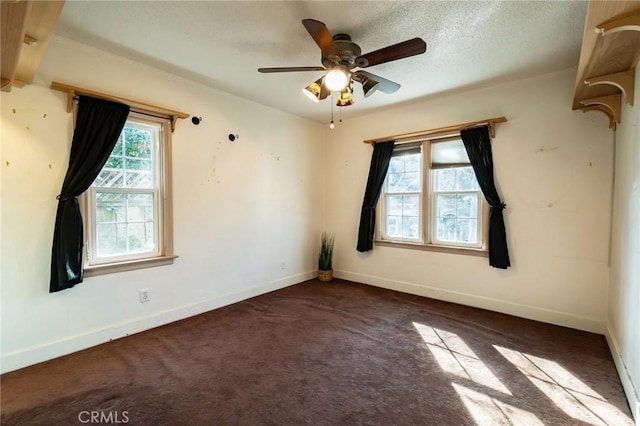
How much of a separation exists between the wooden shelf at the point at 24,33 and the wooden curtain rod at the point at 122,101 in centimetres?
23

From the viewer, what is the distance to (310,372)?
2.24 meters

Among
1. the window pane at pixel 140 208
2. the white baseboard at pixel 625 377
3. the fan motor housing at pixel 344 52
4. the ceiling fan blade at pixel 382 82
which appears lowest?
the white baseboard at pixel 625 377

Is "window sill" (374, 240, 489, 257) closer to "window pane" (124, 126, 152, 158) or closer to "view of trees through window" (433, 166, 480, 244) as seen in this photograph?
"view of trees through window" (433, 166, 480, 244)

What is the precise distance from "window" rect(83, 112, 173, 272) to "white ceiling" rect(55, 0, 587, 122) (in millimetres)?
728

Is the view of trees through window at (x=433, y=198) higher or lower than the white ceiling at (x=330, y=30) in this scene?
lower

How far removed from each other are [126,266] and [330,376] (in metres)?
2.18

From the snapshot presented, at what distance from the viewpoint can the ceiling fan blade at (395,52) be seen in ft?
6.45

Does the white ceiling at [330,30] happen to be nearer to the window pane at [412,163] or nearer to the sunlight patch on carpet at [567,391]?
the window pane at [412,163]

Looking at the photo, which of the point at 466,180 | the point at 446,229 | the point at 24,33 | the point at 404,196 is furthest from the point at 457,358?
the point at 24,33

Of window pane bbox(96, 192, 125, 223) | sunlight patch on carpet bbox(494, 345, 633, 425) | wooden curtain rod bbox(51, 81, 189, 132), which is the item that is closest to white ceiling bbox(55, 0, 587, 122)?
wooden curtain rod bbox(51, 81, 189, 132)

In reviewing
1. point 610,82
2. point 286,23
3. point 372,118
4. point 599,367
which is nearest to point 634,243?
point 599,367

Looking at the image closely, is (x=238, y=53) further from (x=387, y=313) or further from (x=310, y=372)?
(x=387, y=313)

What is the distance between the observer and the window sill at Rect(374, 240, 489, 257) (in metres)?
3.58

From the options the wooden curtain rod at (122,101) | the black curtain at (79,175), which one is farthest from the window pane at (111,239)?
the wooden curtain rod at (122,101)
